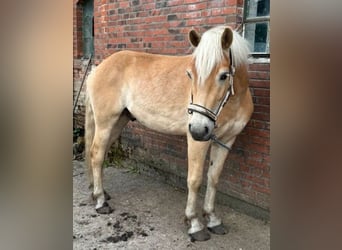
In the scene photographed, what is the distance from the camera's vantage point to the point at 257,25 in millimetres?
2920

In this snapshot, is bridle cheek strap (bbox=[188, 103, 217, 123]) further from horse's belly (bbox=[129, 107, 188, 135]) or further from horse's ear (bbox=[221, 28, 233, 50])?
horse's belly (bbox=[129, 107, 188, 135])

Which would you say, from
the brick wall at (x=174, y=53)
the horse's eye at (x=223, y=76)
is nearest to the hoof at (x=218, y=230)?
the brick wall at (x=174, y=53)

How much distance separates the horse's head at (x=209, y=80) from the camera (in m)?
2.20

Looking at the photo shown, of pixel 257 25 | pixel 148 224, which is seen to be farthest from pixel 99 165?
pixel 257 25

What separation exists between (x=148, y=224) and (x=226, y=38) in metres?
1.70

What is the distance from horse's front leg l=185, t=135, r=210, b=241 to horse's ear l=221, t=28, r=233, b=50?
73 centimetres

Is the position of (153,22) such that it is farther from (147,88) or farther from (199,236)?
(199,236)

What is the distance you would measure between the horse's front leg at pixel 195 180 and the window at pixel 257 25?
3.02 feet

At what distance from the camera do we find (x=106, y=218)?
3.19m

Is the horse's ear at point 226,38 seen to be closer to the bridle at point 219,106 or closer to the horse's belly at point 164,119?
the bridle at point 219,106

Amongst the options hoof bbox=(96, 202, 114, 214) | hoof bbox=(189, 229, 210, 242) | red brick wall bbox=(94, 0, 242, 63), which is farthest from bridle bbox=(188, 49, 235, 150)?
hoof bbox=(96, 202, 114, 214)

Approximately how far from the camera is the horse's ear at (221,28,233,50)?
7.34ft

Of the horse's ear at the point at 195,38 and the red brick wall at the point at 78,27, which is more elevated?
the red brick wall at the point at 78,27
